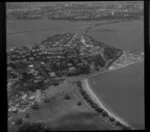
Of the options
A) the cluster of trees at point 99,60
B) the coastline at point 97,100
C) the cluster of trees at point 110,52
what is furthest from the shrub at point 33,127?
the cluster of trees at point 110,52

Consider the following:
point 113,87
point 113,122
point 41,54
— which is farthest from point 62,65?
point 113,122

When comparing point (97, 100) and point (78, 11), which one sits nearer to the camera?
point (97, 100)

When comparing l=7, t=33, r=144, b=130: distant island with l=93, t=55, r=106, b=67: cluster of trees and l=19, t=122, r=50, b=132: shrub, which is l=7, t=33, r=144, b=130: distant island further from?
l=19, t=122, r=50, b=132: shrub

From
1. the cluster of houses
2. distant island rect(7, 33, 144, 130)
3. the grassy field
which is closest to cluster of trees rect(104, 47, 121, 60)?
distant island rect(7, 33, 144, 130)

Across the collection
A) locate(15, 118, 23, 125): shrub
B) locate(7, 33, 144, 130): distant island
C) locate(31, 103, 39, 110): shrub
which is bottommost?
locate(15, 118, 23, 125): shrub

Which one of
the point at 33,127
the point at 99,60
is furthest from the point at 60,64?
the point at 33,127

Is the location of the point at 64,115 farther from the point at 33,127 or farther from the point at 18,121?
the point at 18,121
